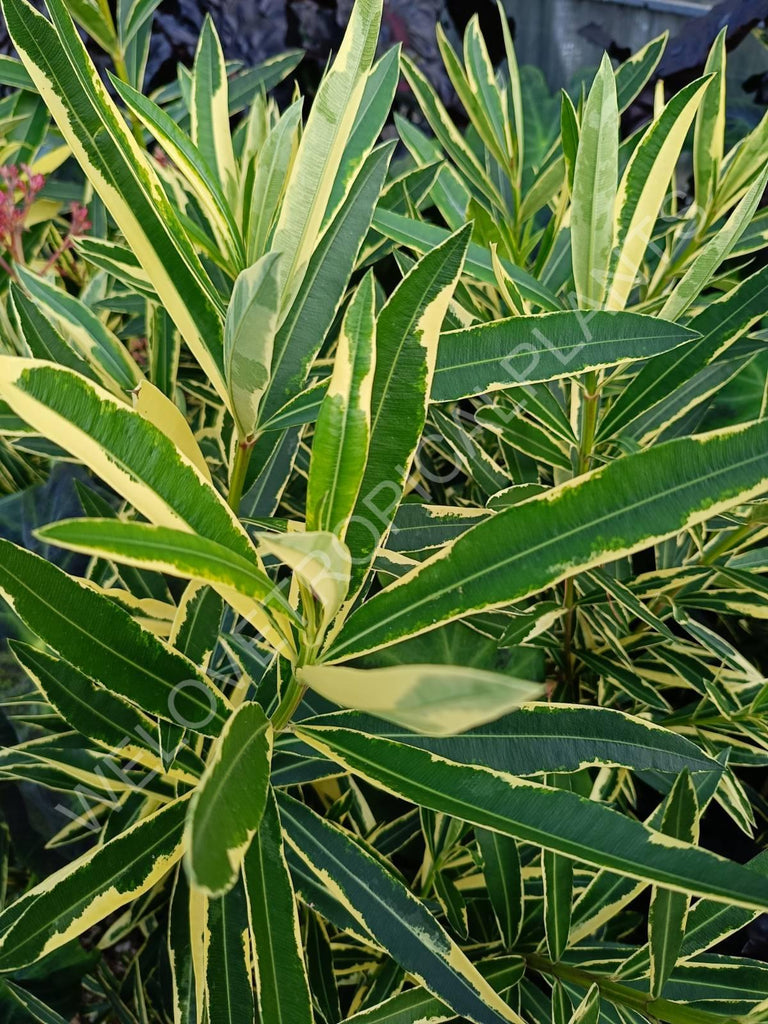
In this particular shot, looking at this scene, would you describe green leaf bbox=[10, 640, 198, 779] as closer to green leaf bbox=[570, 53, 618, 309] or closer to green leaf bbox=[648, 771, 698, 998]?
green leaf bbox=[648, 771, 698, 998]

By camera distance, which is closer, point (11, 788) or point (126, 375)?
point (126, 375)

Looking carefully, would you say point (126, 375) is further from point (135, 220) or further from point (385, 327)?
point (385, 327)

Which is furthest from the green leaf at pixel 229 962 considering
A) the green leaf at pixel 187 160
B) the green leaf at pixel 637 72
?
the green leaf at pixel 637 72

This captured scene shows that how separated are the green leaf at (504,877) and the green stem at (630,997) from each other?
1.2 inches

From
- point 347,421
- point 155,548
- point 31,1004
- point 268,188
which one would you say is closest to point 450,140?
point 268,188

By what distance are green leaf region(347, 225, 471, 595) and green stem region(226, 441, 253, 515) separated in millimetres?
129

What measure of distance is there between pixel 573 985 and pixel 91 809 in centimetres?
42

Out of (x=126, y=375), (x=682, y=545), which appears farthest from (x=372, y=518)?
(x=682, y=545)

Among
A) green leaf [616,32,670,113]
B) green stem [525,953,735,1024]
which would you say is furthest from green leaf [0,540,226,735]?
green leaf [616,32,670,113]

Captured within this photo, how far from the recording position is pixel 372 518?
405mm

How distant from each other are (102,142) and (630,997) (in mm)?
610

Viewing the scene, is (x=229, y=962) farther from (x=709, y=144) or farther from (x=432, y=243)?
(x=709, y=144)

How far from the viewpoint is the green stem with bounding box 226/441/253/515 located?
0.51 meters

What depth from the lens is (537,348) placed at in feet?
1.55
